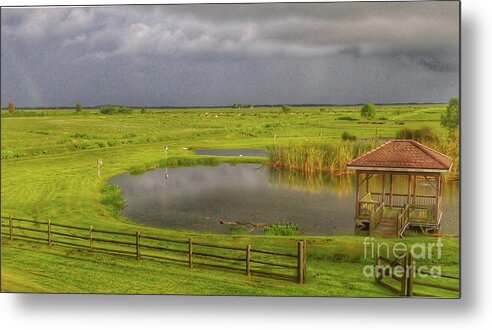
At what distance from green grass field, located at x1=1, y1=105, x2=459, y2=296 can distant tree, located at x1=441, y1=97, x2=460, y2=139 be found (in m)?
0.10

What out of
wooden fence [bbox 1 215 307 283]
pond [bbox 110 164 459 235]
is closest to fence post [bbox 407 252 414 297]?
pond [bbox 110 164 459 235]

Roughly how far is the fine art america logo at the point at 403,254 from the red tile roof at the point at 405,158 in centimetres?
106

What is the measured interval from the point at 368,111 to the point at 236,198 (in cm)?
237

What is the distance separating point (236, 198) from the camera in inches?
327

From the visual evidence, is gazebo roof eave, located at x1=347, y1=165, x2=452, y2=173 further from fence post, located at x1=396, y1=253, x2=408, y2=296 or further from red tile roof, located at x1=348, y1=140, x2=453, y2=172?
fence post, located at x1=396, y1=253, x2=408, y2=296

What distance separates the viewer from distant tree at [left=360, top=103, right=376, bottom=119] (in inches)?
312

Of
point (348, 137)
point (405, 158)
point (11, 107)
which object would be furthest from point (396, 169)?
point (11, 107)

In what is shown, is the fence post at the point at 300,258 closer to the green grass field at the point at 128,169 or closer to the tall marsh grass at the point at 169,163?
the green grass field at the point at 128,169

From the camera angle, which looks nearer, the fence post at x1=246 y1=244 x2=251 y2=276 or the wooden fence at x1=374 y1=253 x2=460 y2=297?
the wooden fence at x1=374 y1=253 x2=460 y2=297

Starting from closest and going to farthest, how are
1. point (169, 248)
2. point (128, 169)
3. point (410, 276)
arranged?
point (410, 276), point (169, 248), point (128, 169)

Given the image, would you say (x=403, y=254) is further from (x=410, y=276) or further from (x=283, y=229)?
(x=283, y=229)

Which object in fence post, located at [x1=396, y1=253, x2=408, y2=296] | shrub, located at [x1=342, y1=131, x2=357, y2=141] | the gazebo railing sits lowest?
fence post, located at [x1=396, y1=253, x2=408, y2=296]

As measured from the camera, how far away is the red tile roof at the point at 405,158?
7.75 metres

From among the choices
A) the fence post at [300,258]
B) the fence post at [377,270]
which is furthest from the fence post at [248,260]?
the fence post at [377,270]
